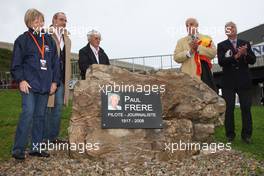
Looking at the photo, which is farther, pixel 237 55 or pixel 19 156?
pixel 237 55

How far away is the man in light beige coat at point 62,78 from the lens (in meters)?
6.46

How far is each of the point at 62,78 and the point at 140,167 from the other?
2.11 meters

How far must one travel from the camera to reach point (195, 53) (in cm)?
714

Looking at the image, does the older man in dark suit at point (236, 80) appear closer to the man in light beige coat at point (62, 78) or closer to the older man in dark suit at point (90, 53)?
the older man in dark suit at point (90, 53)

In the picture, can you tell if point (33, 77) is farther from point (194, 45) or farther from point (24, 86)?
point (194, 45)

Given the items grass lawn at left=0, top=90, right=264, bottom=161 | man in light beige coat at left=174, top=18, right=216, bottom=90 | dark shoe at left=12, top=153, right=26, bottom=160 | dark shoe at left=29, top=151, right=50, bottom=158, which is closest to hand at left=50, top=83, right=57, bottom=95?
dark shoe at left=29, top=151, right=50, bottom=158

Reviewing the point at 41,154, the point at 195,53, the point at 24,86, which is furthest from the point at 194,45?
the point at 41,154

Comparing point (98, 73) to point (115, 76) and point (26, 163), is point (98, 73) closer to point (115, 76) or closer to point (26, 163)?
point (115, 76)

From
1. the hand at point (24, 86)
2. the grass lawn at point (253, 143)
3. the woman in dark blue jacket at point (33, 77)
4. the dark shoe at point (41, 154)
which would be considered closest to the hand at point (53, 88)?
the woman in dark blue jacket at point (33, 77)

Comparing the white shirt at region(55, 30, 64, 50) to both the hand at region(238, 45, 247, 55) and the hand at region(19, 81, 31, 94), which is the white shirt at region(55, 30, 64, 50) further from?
the hand at region(238, 45, 247, 55)

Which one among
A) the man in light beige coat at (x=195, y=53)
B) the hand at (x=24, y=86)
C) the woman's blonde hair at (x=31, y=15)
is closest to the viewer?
the hand at (x=24, y=86)

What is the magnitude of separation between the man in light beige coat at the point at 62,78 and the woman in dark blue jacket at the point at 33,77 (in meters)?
0.56

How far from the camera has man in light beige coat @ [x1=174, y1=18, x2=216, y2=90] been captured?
7.11 metres

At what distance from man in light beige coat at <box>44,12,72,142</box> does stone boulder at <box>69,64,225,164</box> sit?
0.42 m
